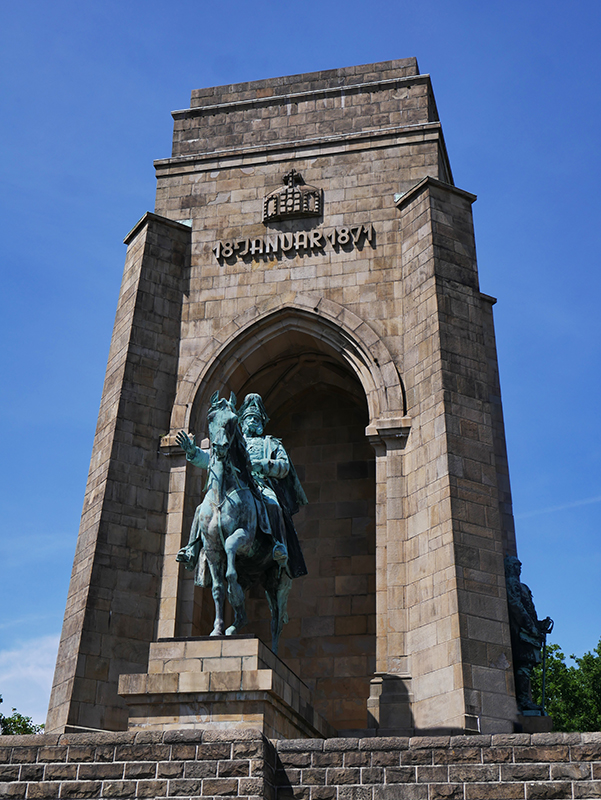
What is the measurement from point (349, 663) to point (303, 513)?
120 inches

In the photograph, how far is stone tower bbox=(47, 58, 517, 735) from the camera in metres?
15.6

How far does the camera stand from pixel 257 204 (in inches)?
786

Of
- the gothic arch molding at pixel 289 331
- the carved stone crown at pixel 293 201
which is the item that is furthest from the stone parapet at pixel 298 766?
the carved stone crown at pixel 293 201

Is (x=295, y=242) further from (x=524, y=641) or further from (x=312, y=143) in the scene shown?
(x=524, y=641)

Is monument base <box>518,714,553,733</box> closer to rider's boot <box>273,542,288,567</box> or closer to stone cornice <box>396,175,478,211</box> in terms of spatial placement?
rider's boot <box>273,542,288,567</box>

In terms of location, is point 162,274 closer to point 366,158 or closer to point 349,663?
point 366,158

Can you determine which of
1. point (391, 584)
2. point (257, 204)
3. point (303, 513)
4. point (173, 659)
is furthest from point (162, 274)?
point (173, 659)

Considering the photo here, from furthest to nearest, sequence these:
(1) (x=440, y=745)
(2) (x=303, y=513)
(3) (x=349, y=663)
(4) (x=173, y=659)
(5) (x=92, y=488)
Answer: (2) (x=303, y=513) < (3) (x=349, y=663) < (5) (x=92, y=488) < (4) (x=173, y=659) < (1) (x=440, y=745)

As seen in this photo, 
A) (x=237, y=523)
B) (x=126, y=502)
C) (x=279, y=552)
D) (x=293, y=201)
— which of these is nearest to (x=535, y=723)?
(x=279, y=552)

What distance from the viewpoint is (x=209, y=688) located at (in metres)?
12.4

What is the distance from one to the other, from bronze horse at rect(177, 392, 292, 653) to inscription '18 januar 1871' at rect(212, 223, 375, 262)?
6074mm

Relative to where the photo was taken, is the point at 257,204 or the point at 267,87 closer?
the point at 257,204

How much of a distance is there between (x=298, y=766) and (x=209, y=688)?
82.8 inches

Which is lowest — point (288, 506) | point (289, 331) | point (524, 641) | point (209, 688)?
point (209, 688)
